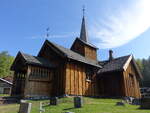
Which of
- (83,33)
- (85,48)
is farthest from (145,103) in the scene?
(83,33)

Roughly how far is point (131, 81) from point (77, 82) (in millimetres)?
8654

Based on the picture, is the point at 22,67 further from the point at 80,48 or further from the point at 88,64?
the point at 80,48

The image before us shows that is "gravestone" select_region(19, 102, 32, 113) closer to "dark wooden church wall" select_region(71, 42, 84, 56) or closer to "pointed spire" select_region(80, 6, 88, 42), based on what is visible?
"dark wooden church wall" select_region(71, 42, 84, 56)

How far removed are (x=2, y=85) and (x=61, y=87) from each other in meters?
27.0

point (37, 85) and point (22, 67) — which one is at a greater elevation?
point (22, 67)

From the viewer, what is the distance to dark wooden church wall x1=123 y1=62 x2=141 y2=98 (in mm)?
19758

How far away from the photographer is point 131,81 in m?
22.1

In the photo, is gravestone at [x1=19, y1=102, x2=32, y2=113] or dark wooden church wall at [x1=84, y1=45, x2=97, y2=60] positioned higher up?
dark wooden church wall at [x1=84, y1=45, x2=97, y2=60]

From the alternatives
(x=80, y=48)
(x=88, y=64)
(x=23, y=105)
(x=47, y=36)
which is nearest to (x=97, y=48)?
(x=80, y=48)

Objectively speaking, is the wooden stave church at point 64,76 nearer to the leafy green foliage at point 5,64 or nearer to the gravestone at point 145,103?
the gravestone at point 145,103

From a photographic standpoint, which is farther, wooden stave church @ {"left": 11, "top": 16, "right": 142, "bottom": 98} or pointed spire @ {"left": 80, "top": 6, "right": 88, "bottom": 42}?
pointed spire @ {"left": 80, "top": 6, "right": 88, "bottom": 42}

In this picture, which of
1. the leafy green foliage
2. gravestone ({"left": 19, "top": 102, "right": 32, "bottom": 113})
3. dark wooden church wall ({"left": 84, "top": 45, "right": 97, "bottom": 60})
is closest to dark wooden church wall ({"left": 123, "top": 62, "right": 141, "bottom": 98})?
dark wooden church wall ({"left": 84, "top": 45, "right": 97, "bottom": 60})

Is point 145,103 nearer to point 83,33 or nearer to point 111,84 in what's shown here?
point 111,84

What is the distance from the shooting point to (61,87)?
660 inches
